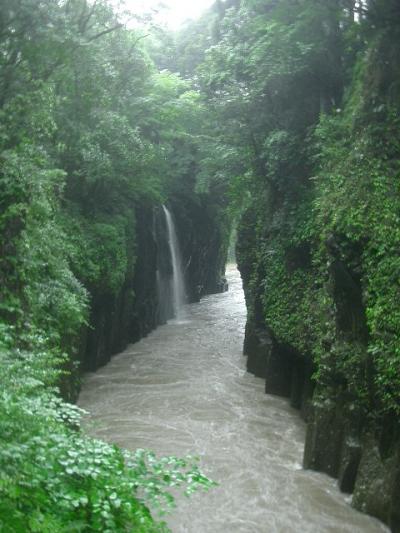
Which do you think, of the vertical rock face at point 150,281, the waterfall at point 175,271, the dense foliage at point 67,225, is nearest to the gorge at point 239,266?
the dense foliage at point 67,225

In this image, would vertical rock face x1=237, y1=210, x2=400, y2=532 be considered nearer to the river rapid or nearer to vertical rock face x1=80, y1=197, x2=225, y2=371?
the river rapid

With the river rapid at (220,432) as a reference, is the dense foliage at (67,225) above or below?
above

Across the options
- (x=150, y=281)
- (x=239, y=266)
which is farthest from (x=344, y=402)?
(x=150, y=281)

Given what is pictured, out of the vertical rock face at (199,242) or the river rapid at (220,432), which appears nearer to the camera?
the river rapid at (220,432)

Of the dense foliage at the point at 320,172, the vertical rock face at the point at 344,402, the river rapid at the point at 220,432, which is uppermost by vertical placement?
the dense foliage at the point at 320,172

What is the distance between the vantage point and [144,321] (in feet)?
84.0

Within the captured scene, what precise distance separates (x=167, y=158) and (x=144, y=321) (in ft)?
27.0

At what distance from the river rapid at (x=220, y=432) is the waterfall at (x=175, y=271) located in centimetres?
929

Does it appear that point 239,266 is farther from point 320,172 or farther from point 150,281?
point 320,172

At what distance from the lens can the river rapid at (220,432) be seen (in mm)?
8812

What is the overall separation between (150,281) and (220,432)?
14.9m

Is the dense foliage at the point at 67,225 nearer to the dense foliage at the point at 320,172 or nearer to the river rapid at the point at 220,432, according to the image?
the river rapid at the point at 220,432

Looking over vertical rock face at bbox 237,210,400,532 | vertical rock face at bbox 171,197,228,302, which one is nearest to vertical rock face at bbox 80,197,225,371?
vertical rock face at bbox 171,197,228,302

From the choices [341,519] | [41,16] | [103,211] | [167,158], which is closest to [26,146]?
[41,16]
